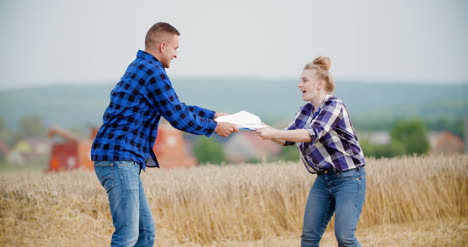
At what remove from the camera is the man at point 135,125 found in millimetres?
3283

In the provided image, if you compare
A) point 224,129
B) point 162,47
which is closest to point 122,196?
point 224,129

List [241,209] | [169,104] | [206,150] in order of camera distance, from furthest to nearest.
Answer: [206,150] < [241,209] < [169,104]

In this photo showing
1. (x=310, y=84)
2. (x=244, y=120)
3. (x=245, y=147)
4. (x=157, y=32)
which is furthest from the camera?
(x=245, y=147)

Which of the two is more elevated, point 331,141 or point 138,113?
point 138,113

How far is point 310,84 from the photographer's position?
148 inches

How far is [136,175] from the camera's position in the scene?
11.1 feet

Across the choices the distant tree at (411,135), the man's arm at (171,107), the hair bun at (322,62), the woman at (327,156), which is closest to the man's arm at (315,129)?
the woman at (327,156)

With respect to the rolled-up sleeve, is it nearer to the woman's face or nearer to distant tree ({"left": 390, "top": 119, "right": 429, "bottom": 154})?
the woman's face

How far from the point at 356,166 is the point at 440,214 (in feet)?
11.9

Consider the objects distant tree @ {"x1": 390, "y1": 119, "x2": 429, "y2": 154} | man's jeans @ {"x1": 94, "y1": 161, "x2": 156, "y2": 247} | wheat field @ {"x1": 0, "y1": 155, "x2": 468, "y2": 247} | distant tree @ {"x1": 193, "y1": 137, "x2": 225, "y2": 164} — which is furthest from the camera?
distant tree @ {"x1": 193, "y1": 137, "x2": 225, "y2": 164}

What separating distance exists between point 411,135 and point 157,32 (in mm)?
18400

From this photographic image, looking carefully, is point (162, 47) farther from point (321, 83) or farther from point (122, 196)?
point (321, 83)

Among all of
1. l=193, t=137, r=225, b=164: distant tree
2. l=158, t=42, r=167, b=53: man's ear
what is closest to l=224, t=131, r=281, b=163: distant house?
l=193, t=137, r=225, b=164: distant tree

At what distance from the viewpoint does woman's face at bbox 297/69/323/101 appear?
12.3 ft
